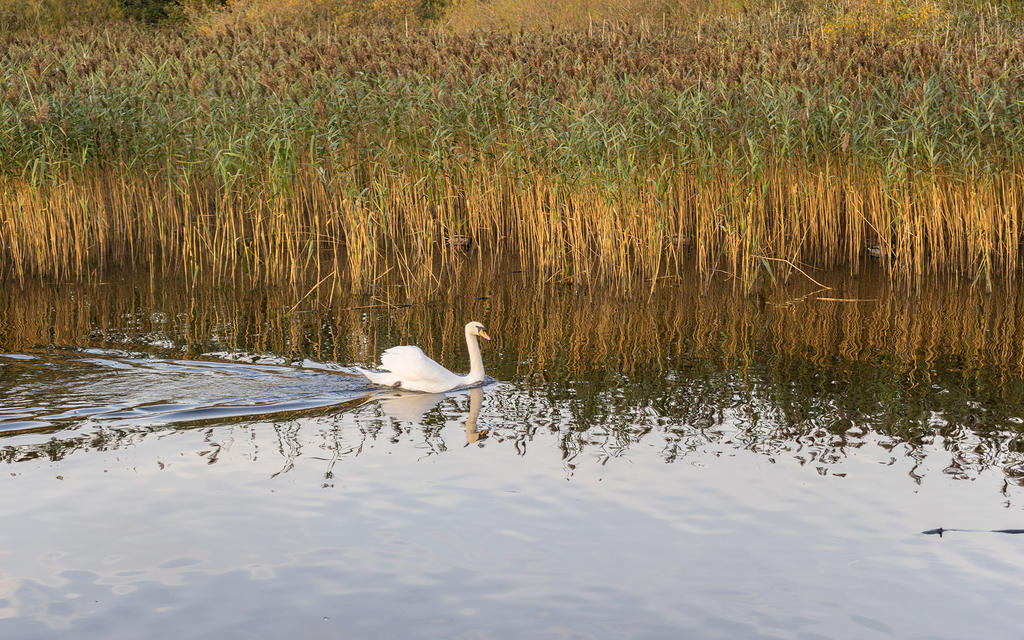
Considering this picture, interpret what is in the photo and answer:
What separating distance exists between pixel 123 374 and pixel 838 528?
5076 mm

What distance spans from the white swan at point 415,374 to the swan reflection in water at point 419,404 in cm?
6

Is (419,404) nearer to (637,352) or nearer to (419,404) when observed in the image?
(419,404)

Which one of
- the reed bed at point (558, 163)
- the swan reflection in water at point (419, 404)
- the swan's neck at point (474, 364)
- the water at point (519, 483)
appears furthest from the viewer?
the reed bed at point (558, 163)

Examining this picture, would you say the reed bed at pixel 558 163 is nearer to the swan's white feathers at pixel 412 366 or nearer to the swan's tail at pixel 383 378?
the swan's tail at pixel 383 378

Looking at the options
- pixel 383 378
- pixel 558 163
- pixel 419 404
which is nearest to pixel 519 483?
pixel 419 404

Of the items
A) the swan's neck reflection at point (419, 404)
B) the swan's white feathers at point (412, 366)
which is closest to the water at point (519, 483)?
the swan's neck reflection at point (419, 404)

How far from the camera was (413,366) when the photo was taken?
7.97m

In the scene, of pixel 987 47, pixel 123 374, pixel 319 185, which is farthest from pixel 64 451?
pixel 987 47

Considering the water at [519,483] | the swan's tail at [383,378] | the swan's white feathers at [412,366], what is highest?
the swan's white feathers at [412,366]

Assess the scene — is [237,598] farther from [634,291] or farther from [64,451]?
[634,291]

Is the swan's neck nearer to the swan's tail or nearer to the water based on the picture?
the water

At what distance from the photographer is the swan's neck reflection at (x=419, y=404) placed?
24.4ft

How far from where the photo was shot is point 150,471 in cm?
624

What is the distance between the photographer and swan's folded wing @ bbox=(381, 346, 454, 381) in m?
7.97
